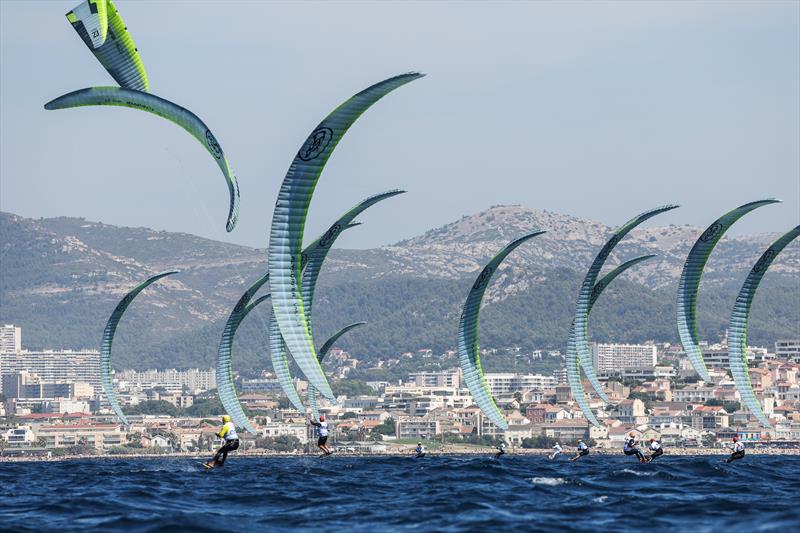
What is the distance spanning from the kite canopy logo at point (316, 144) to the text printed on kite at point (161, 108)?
2883mm

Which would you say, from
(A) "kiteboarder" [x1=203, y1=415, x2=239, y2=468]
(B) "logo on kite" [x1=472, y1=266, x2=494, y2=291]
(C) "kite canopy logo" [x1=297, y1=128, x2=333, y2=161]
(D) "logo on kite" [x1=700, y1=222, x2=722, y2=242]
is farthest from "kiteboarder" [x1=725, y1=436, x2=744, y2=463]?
(C) "kite canopy logo" [x1=297, y1=128, x2=333, y2=161]

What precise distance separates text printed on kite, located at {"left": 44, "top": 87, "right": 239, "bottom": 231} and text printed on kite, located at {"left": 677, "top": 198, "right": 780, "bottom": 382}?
120ft

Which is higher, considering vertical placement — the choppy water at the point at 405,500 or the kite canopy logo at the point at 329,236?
the kite canopy logo at the point at 329,236

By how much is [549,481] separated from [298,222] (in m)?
13.8

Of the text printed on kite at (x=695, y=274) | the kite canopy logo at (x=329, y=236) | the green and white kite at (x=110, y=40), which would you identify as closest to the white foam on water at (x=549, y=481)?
the kite canopy logo at (x=329, y=236)

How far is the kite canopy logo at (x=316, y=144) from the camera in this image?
199 ft

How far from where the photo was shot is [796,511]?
46.2 metres

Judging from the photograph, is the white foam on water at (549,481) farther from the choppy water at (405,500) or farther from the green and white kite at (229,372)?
the green and white kite at (229,372)

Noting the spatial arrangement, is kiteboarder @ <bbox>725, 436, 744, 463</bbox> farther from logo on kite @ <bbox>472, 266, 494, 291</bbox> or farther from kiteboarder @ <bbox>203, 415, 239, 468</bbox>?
kiteboarder @ <bbox>203, 415, 239, 468</bbox>

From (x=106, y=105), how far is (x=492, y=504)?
81.3ft

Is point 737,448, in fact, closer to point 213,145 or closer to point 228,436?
point 228,436

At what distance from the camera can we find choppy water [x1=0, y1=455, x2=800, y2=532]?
44844 mm

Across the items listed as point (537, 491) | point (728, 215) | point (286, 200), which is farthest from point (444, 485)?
point (728, 215)

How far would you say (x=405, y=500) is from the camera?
171 ft
